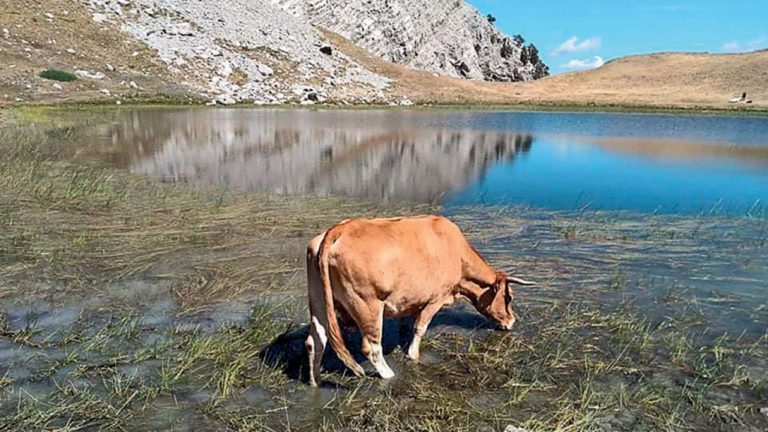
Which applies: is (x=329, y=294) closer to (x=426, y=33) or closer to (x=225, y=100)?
(x=225, y=100)

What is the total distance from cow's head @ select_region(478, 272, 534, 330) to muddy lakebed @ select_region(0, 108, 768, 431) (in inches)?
8.9

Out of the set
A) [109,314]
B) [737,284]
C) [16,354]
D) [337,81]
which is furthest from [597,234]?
[337,81]

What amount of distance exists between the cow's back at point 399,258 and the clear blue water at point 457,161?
808 centimetres

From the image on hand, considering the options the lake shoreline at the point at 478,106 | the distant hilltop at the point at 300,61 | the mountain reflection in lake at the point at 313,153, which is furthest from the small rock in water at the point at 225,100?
the mountain reflection in lake at the point at 313,153

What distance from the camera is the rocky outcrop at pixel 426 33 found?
93.3 m

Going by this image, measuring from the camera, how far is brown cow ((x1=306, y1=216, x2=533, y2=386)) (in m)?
5.96

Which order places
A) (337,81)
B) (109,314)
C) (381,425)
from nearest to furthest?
(381,425) < (109,314) < (337,81)

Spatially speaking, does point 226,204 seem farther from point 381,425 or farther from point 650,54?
point 650,54

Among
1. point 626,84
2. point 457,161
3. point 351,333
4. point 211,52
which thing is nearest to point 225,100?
point 211,52

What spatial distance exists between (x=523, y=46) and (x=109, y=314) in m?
138

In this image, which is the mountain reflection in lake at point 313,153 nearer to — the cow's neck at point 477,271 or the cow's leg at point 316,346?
the cow's neck at point 477,271

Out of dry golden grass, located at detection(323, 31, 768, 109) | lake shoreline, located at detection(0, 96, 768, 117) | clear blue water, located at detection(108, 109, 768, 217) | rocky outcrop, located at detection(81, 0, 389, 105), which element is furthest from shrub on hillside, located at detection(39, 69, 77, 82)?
dry golden grass, located at detection(323, 31, 768, 109)

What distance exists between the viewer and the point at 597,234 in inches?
475

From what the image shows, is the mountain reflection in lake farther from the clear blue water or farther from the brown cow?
the brown cow
